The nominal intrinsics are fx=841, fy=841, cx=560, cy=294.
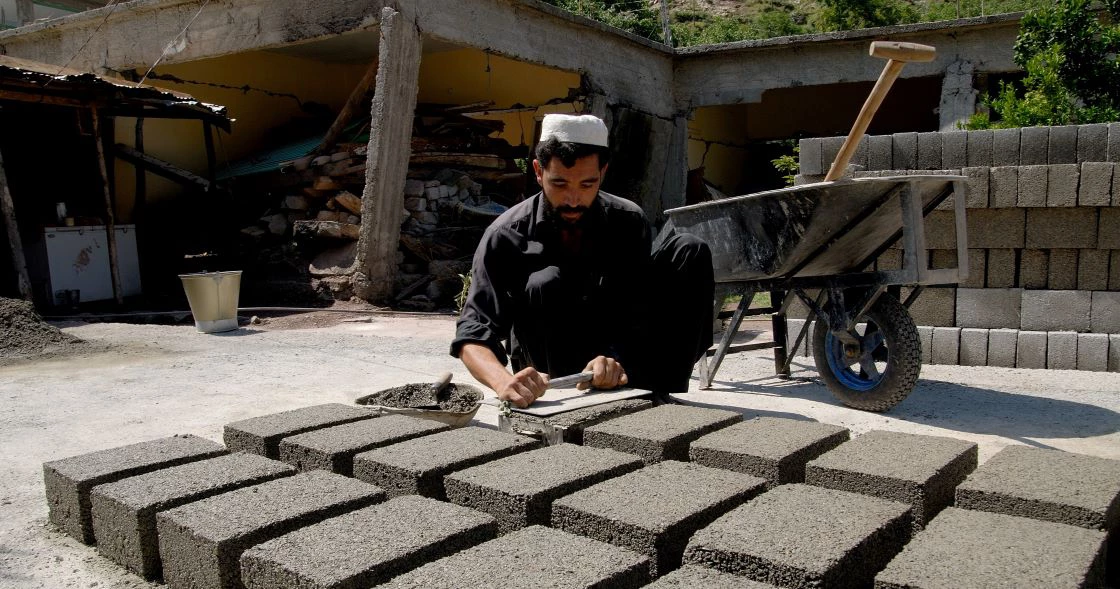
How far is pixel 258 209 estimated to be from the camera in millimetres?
11234

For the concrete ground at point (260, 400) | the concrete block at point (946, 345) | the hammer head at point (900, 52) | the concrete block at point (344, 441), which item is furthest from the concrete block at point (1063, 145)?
the concrete block at point (344, 441)

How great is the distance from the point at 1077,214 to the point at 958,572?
12.8ft

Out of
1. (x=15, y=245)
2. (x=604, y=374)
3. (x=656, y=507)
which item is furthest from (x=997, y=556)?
(x=15, y=245)

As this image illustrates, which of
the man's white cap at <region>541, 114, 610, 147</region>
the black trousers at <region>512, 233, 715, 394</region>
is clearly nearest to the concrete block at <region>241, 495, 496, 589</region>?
the black trousers at <region>512, 233, 715, 394</region>

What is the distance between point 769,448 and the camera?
2.46 meters

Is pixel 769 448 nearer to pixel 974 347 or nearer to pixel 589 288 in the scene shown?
pixel 589 288

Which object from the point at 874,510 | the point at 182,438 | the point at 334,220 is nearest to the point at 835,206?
the point at 874,510

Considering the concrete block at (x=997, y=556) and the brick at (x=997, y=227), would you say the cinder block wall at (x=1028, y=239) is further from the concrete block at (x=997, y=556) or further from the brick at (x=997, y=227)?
the concrete block at (x=997, y=556)

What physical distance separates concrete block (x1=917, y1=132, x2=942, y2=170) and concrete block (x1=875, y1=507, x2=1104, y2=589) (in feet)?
11.8

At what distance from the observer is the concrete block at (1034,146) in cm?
484

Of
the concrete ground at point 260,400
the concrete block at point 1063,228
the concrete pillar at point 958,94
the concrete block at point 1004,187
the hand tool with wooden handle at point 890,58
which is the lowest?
the concrete ground at point 260,400

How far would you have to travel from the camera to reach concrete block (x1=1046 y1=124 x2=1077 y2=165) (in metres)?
4.78

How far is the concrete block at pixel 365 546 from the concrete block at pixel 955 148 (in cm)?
413

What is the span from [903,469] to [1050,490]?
0.34 metres
